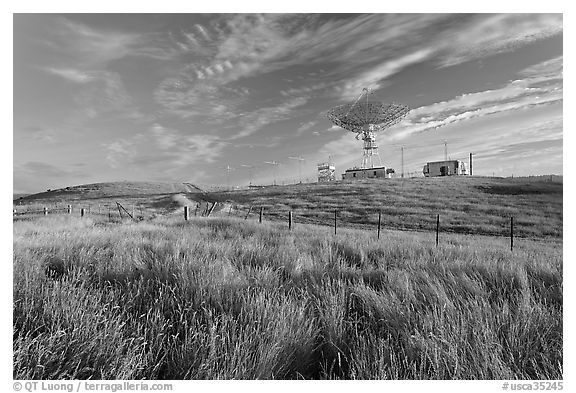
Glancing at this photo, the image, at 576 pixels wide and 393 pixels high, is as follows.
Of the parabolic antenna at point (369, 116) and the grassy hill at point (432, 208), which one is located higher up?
the parabolic antenna at point (369, 116)

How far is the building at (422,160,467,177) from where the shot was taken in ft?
198

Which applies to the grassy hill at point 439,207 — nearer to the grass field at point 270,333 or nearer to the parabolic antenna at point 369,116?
the parabolic antenna at point 369,116

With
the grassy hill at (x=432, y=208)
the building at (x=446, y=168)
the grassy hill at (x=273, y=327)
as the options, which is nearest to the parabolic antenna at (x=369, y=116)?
the grassy hill at (x=432, y=208)

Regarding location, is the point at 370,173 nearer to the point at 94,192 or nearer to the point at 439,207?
the point at 439,207

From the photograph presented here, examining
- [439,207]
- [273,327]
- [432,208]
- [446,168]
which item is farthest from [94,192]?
[273,327]

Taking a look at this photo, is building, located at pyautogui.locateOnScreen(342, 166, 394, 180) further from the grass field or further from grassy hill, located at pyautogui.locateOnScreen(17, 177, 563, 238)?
the grass field

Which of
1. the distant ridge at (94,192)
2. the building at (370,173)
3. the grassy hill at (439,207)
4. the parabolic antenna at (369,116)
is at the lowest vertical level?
the grassy hill at (439,207)

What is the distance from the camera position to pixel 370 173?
217 ft

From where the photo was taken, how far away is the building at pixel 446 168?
60.3 meters

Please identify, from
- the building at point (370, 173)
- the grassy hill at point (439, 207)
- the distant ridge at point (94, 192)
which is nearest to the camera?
the grassy hill at point (439, 207)

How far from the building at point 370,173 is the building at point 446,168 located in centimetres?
735
